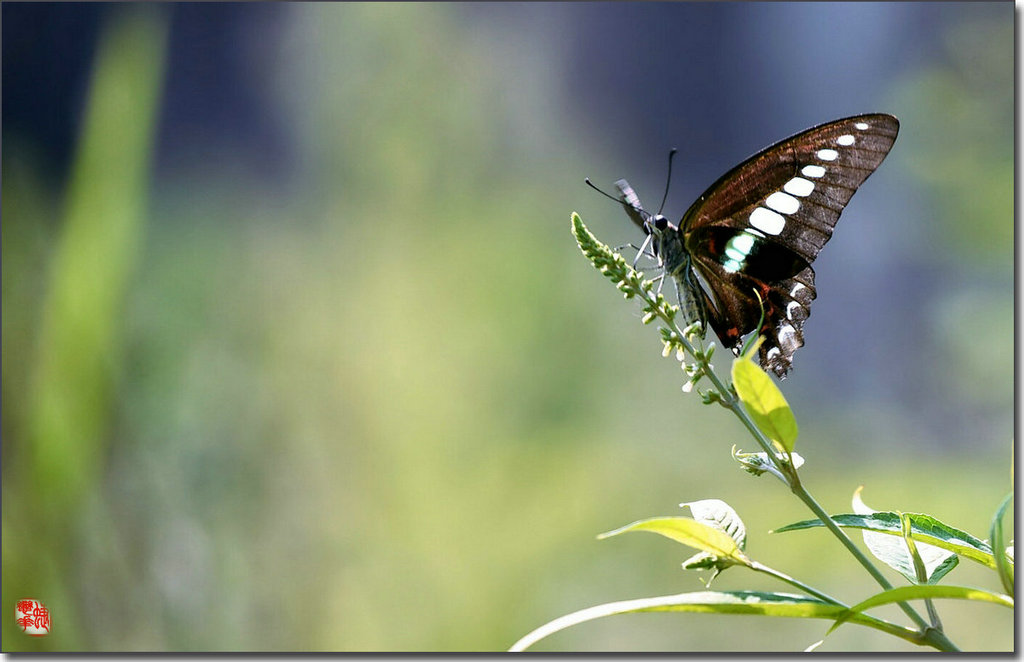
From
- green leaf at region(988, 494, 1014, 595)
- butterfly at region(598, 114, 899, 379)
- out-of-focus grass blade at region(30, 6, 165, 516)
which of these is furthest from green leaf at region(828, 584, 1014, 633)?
out-of-focus grass blade at region(30, 6, 165, 516)

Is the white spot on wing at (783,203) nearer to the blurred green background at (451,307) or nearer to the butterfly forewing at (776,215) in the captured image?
the butterfly forewing at (776,215)

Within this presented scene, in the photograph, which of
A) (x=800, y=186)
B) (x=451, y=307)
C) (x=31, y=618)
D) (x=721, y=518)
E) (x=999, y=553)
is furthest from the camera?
(x=451, y=307)

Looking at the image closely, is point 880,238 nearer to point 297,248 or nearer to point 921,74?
point 921,74

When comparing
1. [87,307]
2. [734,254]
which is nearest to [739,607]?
[734,254]

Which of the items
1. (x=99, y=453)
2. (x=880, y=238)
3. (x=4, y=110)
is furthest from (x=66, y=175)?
(x=880, y=238)

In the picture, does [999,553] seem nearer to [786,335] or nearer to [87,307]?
[786,335]
